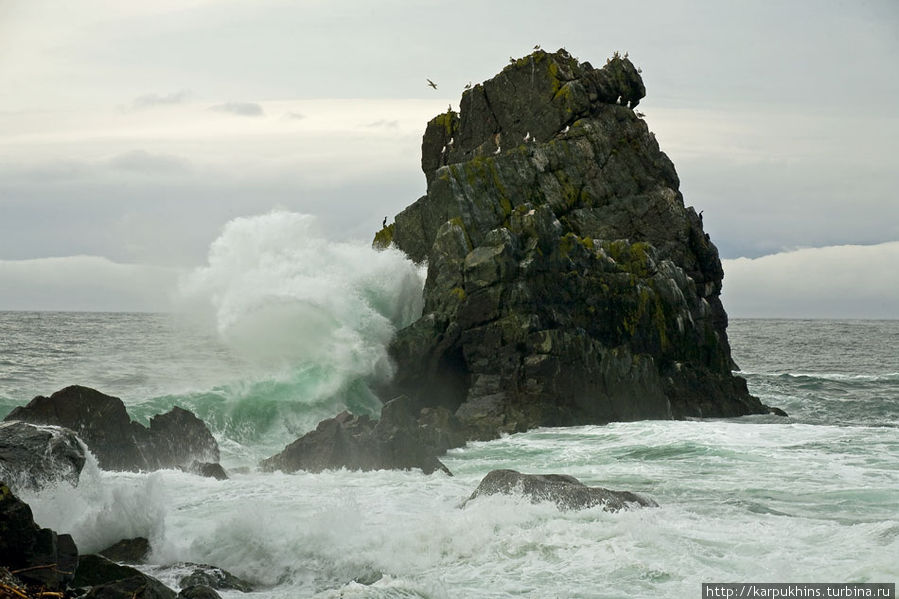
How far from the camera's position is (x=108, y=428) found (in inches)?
766

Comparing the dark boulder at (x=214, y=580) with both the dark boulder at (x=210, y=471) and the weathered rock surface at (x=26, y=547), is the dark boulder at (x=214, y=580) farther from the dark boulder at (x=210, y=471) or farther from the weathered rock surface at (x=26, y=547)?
the dark boulder at (x=210, y=471)

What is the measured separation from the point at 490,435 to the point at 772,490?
909 cm

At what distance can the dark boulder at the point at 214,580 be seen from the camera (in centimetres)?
1166

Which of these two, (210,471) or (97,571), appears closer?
(97,571)

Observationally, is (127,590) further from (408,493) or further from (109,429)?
(109,429)

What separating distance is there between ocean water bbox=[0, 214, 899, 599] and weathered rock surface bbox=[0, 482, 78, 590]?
2.00 meters

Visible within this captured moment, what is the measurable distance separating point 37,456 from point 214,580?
108 inches

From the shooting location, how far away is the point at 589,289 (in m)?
30.9

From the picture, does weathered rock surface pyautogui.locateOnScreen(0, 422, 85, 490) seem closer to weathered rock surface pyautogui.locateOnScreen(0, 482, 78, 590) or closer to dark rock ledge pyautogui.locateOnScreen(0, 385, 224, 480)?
weathered rock surface pyautogui.locateOnScreen(0, 482, 78, 590)

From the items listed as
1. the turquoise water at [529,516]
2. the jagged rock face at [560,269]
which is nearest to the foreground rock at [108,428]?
the turquoise water at [529,516]

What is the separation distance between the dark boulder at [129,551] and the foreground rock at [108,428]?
6.42 meters

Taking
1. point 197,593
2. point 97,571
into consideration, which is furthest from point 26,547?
point 197,593

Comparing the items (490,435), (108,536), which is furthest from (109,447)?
(490,435)

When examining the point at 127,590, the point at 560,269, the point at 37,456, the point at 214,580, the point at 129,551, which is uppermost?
the point at 560,269
